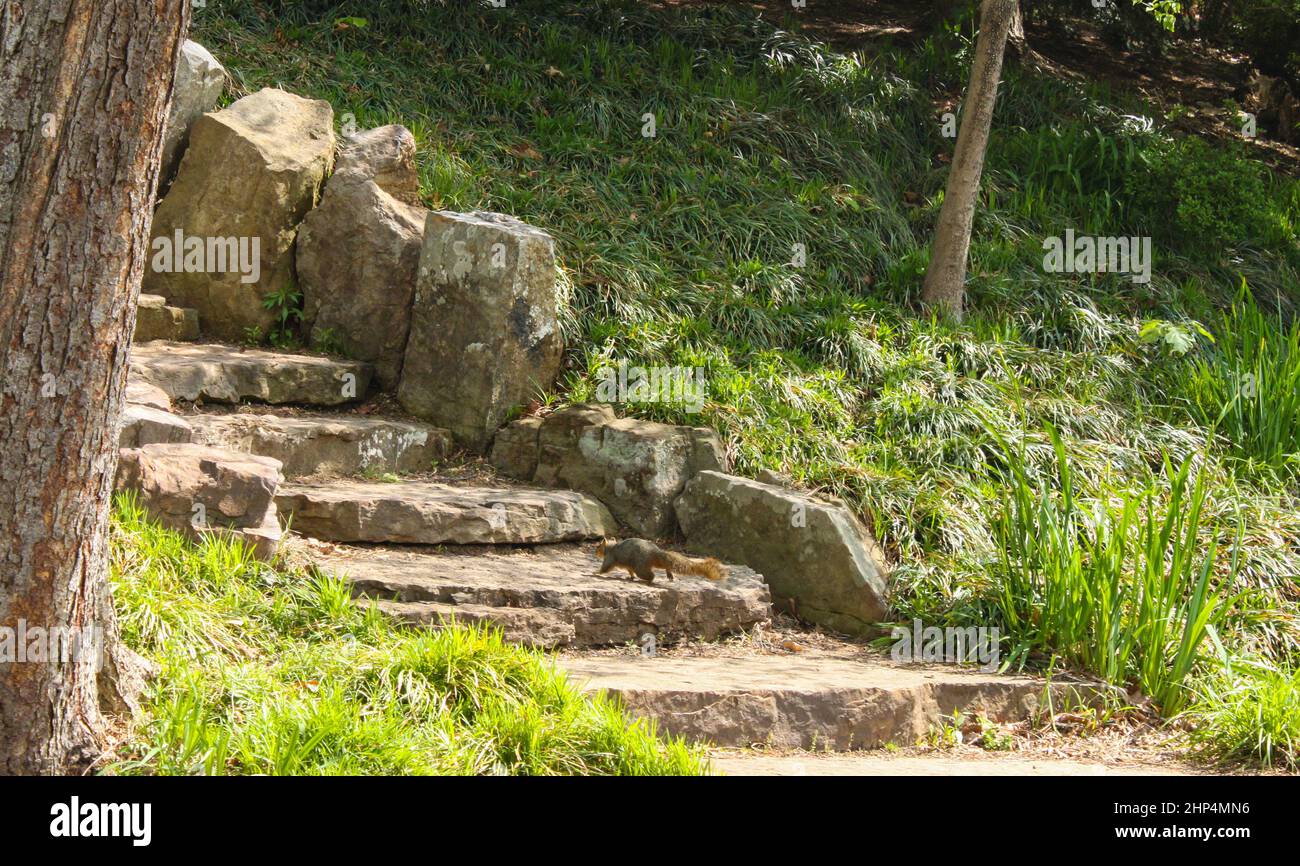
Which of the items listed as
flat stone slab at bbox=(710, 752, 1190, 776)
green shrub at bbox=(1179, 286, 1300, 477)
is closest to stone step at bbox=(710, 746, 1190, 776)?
flat stone slab at bbox=(710, 752, 1190, 776)

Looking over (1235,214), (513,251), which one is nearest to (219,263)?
(513,251)

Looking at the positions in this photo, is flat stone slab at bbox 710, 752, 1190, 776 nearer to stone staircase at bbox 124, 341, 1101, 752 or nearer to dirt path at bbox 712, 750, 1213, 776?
dirt path at bbox 712, 750, 1213, 776

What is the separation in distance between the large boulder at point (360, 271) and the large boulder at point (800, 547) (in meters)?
2.14

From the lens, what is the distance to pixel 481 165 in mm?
8414

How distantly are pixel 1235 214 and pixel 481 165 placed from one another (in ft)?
19.6

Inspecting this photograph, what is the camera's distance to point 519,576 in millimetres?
5449

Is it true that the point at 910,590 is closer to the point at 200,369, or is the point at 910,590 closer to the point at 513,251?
the point at 513,251

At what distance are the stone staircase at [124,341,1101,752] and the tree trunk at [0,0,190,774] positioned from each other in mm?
1604

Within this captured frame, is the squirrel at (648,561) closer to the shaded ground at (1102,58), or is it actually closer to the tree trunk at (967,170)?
the tree trunk at (967,170)

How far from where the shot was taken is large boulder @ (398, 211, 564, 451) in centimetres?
663

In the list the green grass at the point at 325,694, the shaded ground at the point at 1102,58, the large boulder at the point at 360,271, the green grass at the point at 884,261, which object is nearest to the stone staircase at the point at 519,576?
the large boulder at the point at 360,271

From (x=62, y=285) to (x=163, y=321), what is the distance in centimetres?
380

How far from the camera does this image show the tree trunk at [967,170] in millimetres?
7961

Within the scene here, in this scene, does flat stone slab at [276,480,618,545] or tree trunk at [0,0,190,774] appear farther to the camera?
flat stone slab at [276,480,618,545]
